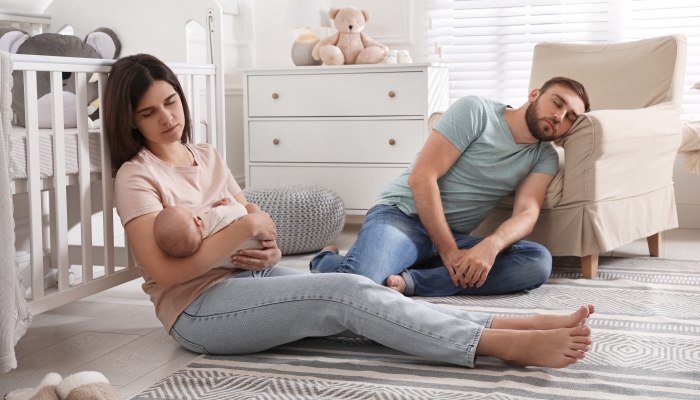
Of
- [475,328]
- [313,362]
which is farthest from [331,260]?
[475,328]

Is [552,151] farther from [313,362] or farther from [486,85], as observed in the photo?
[486,85]

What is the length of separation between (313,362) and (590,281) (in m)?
1.14

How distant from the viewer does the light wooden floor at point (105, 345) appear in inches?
59.9

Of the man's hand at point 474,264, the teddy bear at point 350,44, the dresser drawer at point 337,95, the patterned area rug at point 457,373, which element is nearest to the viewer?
the patterned area rug at point 457,373

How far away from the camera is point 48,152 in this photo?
1.60 meters

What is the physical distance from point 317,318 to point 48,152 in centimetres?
71

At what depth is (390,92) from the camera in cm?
307

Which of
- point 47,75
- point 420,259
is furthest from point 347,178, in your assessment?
point 47,75

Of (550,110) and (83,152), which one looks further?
(550,110)

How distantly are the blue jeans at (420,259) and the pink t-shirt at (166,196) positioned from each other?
1.74ft

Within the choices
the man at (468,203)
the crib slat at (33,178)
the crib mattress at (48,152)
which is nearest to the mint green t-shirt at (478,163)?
the man at (468,203)

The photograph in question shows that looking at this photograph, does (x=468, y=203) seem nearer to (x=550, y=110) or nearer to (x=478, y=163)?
(x=478, y=163)

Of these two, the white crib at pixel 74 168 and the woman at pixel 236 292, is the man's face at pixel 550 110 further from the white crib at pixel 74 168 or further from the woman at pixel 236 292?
the white crib at pixel 74 168

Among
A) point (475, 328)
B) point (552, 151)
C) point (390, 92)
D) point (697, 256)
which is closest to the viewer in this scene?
point (475, 328)
